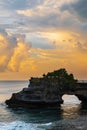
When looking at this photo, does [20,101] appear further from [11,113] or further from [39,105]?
[11,113]

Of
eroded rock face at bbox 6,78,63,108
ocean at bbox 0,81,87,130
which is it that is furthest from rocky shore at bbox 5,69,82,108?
ocean at bbox 0,81,87,130

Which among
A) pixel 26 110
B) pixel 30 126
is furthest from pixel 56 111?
pixel 30 126

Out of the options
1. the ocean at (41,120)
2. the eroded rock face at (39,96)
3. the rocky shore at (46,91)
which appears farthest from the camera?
the rocky shore at (46,91)

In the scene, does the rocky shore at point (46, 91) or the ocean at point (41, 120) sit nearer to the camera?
the ocean at point (41, 120)

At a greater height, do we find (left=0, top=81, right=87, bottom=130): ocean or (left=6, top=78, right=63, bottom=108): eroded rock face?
(left=6, top=78, right=63, bottom=108): eroded rock face

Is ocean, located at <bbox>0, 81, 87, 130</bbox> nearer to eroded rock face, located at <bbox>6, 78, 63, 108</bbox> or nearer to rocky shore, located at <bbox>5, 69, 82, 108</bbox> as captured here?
eroded rock face, located at <bbox>6, 78, 63, 108</bbox>

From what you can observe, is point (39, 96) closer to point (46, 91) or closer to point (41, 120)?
point (46, 91)

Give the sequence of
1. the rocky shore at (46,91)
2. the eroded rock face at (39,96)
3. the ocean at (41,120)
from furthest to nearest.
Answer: the rocky shore at (46,91), the eroded rock face at (39,96), the ocean at (41,120)

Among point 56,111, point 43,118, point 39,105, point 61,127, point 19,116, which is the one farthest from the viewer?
point 39,105

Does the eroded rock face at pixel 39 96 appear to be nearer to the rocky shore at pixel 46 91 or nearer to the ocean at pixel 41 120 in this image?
the rocky shore at pixel 46 91

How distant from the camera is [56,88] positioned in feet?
379

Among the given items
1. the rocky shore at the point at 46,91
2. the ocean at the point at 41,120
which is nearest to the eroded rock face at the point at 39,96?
the rocky shore at the point at 46,91

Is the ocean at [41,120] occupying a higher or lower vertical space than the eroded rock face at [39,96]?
lower

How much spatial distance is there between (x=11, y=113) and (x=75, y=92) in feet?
83.6
